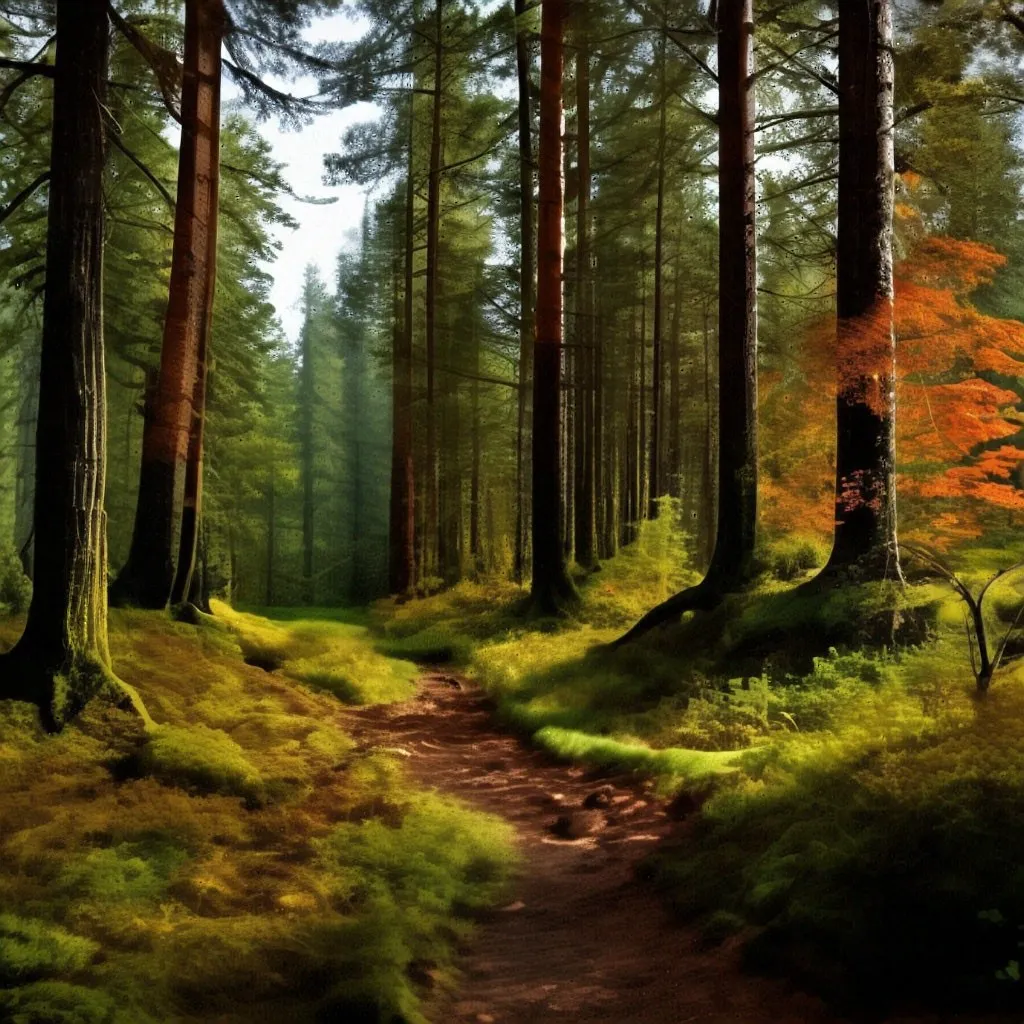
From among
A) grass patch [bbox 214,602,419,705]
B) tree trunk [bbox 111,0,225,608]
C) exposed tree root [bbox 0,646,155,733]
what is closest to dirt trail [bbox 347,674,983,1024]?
exposed tree root [bbox 0,646,155,733]

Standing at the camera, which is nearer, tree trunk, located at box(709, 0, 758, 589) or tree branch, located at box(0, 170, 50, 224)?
tree branch, located at box(0, 170, 50, 224)

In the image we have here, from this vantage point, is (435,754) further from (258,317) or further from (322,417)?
(322,417)

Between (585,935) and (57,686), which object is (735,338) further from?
(57,686)

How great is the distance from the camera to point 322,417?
42.4m

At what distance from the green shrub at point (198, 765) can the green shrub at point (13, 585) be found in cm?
462

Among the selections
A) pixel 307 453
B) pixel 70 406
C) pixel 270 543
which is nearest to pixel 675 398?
pixel 70 406

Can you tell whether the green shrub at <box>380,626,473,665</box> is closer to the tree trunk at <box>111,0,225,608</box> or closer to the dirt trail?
the tree trunk at <box>111,0,225,608</box>

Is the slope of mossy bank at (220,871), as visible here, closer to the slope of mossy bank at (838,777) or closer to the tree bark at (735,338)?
the slope of mossy bank at (838,777)

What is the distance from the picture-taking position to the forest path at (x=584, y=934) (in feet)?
12.1

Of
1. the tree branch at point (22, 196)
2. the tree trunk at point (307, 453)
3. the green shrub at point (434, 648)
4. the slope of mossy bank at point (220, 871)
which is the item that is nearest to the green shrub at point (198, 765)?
the slope of mossy bank at point (220, 871)

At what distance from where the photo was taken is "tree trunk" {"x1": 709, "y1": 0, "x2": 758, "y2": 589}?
10844 mm

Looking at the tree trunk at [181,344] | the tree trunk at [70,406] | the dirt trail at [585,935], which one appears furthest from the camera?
the tree trunk at [181,344]

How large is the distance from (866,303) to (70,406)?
312 inches

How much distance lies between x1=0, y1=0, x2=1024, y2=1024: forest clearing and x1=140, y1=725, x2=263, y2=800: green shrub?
0.10ft
